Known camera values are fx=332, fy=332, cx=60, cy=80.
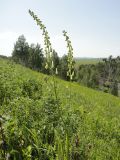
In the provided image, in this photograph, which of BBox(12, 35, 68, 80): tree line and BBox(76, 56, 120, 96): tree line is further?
BBox(76, 56, 120, 96): tree line

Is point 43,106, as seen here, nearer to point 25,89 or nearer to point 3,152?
point 3,152

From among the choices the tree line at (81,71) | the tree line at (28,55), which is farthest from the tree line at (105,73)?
the tree line at (28,55)

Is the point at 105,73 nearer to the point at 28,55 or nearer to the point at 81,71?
the point at 81,71

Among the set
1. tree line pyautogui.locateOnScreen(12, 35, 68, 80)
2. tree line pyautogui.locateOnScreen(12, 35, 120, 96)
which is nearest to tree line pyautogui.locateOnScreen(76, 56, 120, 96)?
tree line pyautogui.locateOnScreen(12, 35, 120, 96)

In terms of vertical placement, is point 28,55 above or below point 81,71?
above

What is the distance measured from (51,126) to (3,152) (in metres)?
1.40

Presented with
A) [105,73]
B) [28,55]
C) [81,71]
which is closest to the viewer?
[28,55]

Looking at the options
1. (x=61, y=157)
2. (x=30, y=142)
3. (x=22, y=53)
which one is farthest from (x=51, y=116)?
(x=22, y=53)

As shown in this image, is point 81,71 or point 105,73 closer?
point 81,71

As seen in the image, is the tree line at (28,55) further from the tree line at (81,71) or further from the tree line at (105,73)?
the tree line at (105,73)

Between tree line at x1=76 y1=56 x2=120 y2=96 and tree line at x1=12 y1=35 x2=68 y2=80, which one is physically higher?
tree line at x1=12 y1=35 x2=68 y2=80

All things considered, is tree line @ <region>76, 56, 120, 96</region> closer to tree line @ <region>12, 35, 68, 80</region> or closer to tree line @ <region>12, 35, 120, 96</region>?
tree line @ <region>12, 35, 120, 96</region>

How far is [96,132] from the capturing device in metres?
9.14

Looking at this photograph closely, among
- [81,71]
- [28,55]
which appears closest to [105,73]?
[81,71]
